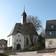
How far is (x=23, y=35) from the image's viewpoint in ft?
236

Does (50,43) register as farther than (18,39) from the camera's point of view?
No

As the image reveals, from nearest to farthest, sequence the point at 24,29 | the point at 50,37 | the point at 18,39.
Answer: the point at 50,37 → the point at 18,39 → the point at 24,29

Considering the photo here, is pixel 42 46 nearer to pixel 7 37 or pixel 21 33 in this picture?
pixel 21 33

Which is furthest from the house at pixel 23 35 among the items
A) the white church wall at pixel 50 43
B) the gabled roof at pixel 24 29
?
the white church wall at pixel 50 43

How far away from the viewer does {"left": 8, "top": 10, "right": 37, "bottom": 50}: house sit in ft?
233

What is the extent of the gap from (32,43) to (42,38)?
6.28 meters

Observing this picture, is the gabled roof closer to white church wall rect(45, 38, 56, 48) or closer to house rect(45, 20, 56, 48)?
house rect(45, 20, 56, 48)

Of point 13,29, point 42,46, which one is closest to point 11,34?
point 13,29

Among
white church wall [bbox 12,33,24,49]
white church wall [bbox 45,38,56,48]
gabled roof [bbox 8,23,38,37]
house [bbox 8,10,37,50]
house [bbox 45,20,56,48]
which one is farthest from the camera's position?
white church wall [bbox 12,33,24,49]

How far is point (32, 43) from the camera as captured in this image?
7231cm

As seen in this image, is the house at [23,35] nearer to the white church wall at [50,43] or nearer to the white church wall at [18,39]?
the white church wall at [18,39]

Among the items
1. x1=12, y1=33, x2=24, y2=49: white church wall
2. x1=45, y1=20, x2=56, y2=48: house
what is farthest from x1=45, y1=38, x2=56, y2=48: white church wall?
x1=12, y1=33, x2=24, y2=49: white church wall

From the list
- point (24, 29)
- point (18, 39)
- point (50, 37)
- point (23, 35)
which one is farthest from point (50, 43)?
point (18, 39)

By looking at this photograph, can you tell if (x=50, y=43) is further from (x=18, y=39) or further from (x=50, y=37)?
(x=18, y=39)
